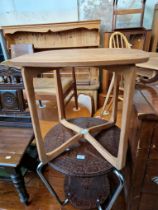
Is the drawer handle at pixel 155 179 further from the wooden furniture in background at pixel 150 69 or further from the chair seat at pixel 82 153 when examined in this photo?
the wooden furniture in background at pixel 150 69

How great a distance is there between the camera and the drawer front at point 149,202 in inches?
32.3

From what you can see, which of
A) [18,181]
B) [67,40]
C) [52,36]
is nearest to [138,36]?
Answer: [67,40]

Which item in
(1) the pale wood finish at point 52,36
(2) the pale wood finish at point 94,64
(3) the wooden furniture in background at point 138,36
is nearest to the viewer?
(2) the pale wood finish at point 94,64

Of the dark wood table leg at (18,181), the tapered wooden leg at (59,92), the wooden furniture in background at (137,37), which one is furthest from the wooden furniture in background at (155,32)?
the dark wood table leg at (18,181)

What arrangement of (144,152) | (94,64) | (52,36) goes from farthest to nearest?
1. (52,36)
2. (144,152)
3. (94,64)

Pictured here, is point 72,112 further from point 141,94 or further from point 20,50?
point 141,94

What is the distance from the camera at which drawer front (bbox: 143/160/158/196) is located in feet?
2.35

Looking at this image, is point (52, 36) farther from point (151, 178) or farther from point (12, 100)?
point (151, 178)

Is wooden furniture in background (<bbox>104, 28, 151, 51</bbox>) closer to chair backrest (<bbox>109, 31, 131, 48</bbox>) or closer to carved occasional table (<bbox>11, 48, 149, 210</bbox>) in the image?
chair backrest (<bbox>109, 31, 131, 48</bbox>)

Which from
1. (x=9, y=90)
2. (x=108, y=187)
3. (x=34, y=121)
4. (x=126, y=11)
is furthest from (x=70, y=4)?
(x=108, y=187)

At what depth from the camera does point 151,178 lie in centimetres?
75

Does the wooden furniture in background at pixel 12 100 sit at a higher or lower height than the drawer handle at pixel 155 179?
higher

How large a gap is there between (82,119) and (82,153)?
0.93 feet

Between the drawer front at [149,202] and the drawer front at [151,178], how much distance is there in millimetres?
43
